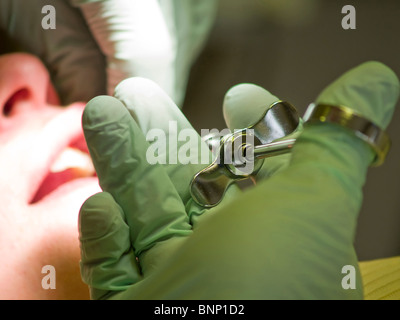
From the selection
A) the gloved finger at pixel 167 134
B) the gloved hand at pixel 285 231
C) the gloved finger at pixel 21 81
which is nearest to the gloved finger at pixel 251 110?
the gloved finger at pixel 167 134

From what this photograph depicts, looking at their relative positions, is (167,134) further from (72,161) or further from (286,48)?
(286,48)

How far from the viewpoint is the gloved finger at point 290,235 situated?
1.06ft

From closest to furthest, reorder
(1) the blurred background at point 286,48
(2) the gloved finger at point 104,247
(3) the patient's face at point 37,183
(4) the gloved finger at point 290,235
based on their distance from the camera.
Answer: (4) the gloved finger at point 290,235
(2) the gloved finger at point 104,247
(3) the patient's face at point 37,183
(1) the blurred background at point 286,48

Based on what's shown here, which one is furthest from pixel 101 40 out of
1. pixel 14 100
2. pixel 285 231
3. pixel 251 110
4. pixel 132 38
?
pixel 285 231

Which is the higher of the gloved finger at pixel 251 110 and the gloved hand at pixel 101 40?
the gloved hand at pixel 101 40

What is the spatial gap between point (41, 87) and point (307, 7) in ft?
1.50

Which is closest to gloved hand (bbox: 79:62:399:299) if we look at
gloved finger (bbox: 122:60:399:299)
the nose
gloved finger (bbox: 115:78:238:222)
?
gloved finger (bbox: 122:60:399:299)

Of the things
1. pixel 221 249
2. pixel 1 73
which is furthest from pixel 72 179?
pixel 221 249

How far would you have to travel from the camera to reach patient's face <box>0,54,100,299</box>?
0.64 metres

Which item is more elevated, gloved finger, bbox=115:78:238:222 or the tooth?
gloved finger, bbox=115:78:238:222

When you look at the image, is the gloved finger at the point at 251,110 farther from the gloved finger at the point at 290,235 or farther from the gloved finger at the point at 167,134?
the gloved finger at the point at 290,235

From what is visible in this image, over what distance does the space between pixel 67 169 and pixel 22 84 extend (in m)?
0.15

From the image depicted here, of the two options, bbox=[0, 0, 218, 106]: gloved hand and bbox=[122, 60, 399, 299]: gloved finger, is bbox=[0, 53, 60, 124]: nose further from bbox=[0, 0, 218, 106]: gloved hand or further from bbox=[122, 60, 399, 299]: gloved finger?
bbox=[122, 60, 399, 299]: gloved finger
